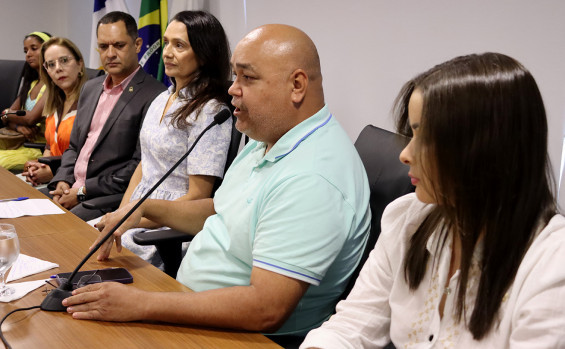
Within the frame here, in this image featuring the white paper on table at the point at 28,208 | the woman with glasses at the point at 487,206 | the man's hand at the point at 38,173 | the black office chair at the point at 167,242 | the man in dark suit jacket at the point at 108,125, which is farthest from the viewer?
the man's hand at the point at 38,173

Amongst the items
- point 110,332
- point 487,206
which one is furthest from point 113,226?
point 487,206

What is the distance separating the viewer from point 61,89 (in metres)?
3.75

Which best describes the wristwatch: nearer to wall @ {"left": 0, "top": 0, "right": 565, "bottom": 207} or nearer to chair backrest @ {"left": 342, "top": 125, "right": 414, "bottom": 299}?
wall @ {"left": 0, "top": 0, "right": 565, "bottom": 207}

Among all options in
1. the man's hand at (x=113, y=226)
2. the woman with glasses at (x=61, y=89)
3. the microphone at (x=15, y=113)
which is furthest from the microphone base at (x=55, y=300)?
the microphone at (x=15, y=113)

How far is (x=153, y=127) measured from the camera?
243 cm

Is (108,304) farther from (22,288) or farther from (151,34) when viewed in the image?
(151,34)

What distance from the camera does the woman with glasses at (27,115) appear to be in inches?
157

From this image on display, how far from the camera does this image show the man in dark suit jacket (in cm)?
288

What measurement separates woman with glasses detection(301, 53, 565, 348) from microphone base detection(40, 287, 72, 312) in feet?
2.43

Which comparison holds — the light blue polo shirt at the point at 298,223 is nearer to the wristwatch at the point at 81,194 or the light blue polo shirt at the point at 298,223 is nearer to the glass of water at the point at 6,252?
the glass of water at the point at 6,252

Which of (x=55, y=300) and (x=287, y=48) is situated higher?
(x=287, y=48)

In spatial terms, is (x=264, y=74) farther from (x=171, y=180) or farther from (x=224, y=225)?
(x=171, y=180)

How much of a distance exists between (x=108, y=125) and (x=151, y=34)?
1.11m

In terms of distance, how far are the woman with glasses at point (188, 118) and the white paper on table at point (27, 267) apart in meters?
0.61
